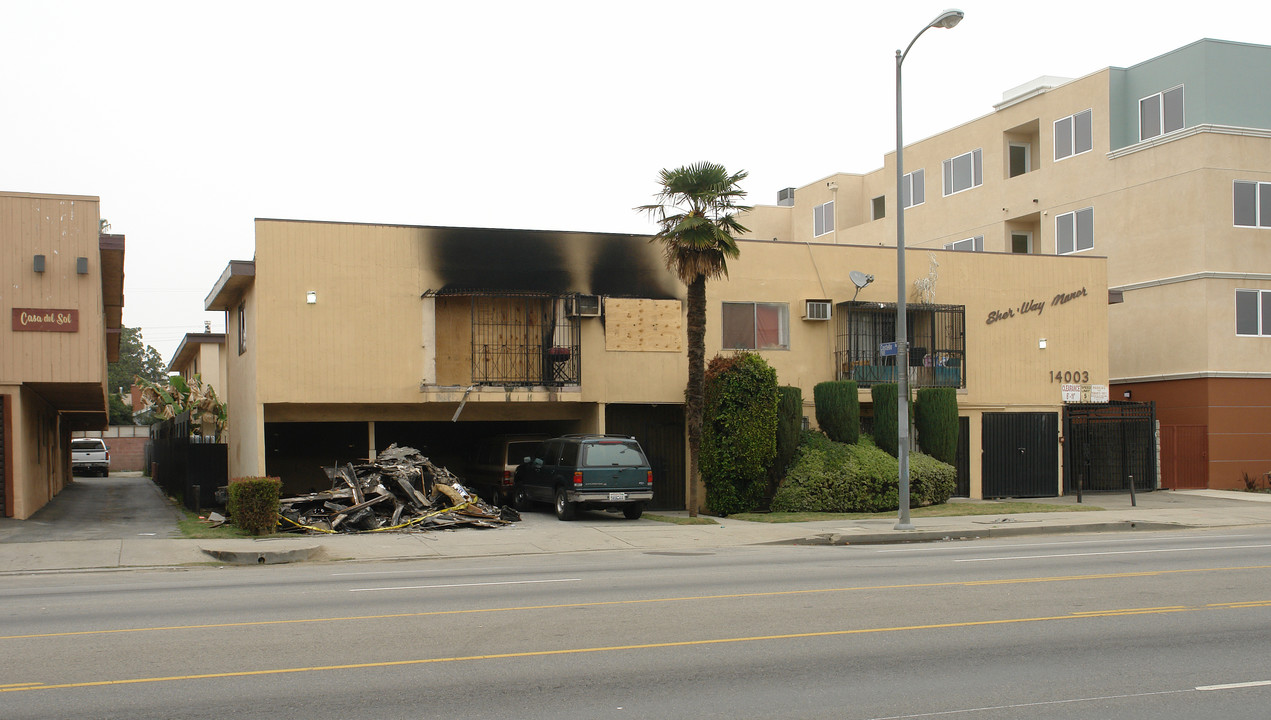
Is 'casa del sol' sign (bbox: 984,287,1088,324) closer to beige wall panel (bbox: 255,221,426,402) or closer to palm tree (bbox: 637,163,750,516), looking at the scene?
palm tree (bbox: 637,163,750,516)

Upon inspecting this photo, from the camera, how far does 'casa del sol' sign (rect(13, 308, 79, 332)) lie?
2055 centimetres

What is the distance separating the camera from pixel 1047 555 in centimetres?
1564

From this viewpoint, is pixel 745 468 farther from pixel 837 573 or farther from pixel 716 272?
pixel 837 573

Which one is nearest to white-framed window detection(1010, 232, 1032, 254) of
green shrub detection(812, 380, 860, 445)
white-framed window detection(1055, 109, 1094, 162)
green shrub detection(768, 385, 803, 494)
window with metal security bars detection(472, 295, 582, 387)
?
white-framed window detection(1055, 109, 1094, 162)

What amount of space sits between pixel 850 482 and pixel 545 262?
8374mm

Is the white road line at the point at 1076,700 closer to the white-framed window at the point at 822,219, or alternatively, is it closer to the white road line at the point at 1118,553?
the white road line at the point at 1118,553

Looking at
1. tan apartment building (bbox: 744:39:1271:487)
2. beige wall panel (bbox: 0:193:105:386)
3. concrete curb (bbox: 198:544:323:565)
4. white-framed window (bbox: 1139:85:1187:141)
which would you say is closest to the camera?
concrete curb (bbox: 198:544:323:565)

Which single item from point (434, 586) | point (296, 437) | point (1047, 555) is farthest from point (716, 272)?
point (296, 437)

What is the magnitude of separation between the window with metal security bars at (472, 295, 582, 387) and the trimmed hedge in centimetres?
543

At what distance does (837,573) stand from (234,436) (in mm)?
19398

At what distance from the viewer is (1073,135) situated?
115 ft

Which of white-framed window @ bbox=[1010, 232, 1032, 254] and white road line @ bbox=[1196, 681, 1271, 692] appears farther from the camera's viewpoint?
white-framed window @ bbox=[1010, 232, 1032, 254]

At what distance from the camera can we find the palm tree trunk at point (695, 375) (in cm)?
2256

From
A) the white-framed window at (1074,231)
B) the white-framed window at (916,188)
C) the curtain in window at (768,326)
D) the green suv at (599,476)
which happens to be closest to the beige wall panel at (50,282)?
the green suv at (599,476)
